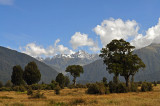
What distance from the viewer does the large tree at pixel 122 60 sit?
40.5 m

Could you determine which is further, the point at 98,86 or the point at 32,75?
the point at 32,75

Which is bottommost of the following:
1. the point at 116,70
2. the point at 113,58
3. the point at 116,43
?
the point at 116,70

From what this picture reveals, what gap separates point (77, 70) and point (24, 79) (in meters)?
32.6

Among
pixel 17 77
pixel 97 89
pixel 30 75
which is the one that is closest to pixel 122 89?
pixel 97 89

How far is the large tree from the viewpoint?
40.5 m

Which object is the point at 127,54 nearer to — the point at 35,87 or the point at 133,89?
the point at 133,89

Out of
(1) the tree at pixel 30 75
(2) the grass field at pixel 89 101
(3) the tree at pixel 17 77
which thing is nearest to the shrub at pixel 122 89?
(2) the grass field at pixel 89 101

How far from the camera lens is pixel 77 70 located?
101m

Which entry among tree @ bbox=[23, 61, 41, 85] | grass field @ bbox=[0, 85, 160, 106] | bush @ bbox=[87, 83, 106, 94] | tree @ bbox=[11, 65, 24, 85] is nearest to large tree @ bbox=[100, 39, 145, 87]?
bush @ bbox=[87, 83, 106, 94]

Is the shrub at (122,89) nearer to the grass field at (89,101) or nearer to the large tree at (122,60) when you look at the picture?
the large tree at (122,60)

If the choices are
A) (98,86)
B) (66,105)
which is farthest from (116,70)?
(66,105)

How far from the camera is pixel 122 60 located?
41.3 m

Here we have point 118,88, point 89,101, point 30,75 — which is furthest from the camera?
point 30,75

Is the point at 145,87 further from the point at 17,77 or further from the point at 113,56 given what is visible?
the point at 17,77
